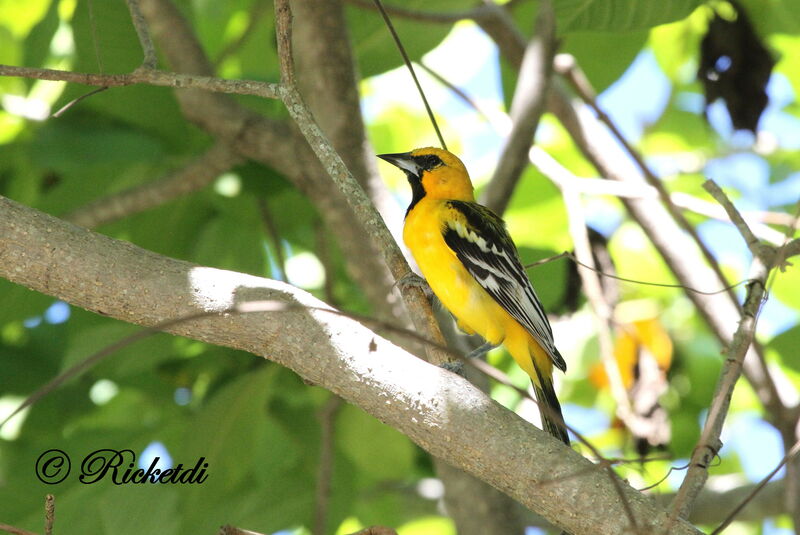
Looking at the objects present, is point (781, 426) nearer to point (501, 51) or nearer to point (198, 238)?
point (501, 51)

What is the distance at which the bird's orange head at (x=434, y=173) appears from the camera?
201 inches

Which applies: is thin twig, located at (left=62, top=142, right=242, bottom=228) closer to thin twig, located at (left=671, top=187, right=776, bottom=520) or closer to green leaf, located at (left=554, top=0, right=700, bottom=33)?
green leaf, located at (left=554, top=0, right=700, bottom=33)

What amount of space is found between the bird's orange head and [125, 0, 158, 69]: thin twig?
2.22 meters

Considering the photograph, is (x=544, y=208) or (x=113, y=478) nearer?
(x=113, y=478)

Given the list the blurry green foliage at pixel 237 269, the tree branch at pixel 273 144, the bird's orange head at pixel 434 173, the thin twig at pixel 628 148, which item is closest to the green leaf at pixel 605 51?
the blurry green foliage at pixel 237 269

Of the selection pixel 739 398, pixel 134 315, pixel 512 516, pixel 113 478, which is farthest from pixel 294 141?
pixel 739 398

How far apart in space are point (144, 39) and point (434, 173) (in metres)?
2.55

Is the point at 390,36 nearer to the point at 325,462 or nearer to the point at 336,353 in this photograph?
the point at 325,462

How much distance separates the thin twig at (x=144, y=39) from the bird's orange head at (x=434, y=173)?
2.22 m

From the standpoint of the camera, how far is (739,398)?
6.03 metres

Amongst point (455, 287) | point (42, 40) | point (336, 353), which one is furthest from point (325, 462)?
point (42, 40)

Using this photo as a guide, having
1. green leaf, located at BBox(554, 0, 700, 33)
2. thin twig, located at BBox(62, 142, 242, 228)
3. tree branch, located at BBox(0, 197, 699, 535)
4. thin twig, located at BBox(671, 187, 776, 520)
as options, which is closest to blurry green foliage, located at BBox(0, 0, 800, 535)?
green leaf, located at BBox(554, 0, 700, 33)

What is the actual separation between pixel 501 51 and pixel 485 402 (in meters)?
3.58

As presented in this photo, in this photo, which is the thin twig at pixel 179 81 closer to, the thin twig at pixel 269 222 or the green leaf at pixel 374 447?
the thin twig at pixel 269 222
